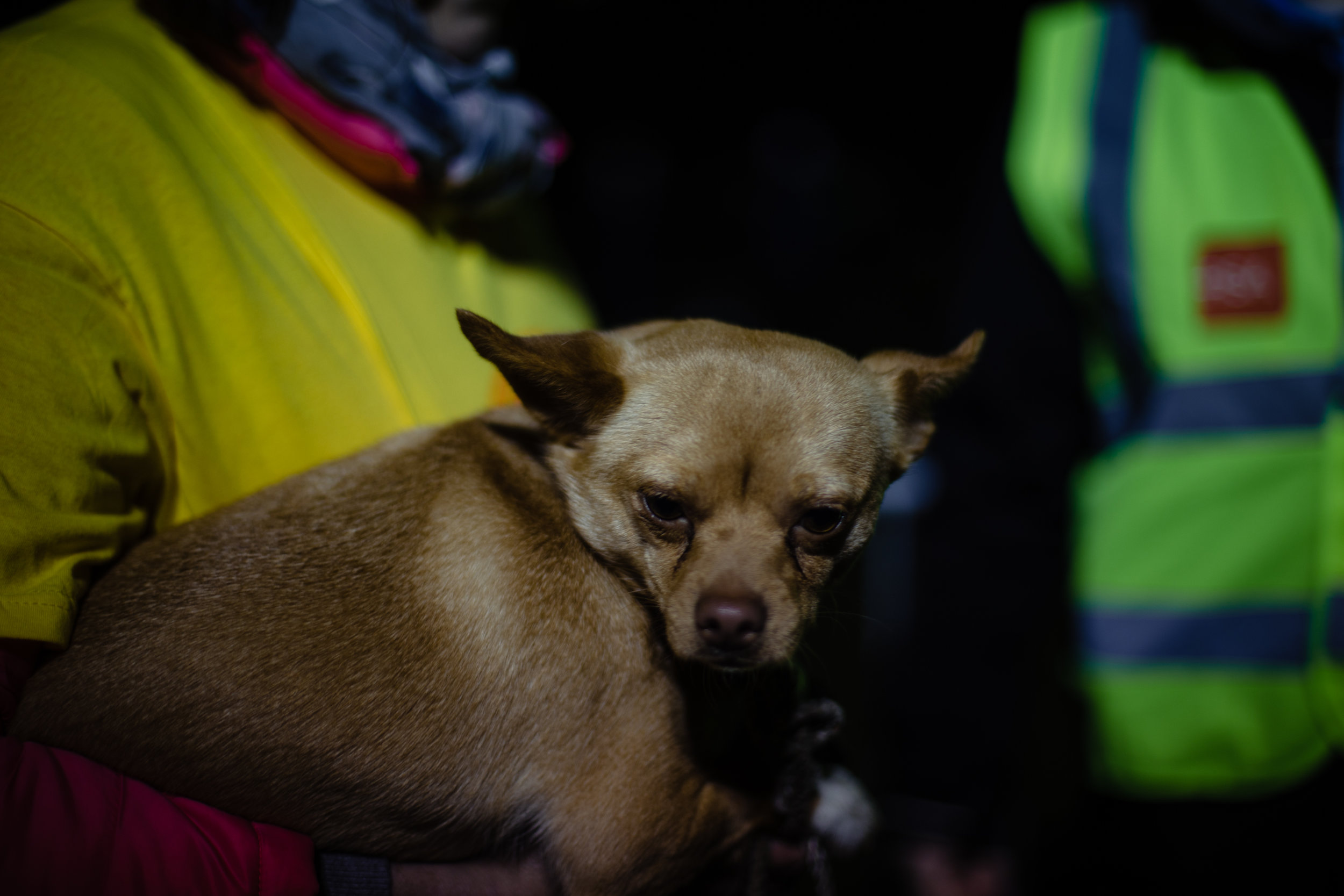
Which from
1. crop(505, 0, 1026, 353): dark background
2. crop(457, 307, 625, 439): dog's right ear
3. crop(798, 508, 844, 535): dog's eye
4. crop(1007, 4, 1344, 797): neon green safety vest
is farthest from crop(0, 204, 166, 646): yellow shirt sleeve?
crop(505, 0, 1026, 353): dark background

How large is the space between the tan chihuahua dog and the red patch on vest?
1.21 meters

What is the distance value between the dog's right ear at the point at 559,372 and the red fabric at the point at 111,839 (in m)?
0.91

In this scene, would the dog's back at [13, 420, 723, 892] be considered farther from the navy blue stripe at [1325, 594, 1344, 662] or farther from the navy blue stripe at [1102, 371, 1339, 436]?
the navy blue stripe at [1325, 594, 1344, 662]

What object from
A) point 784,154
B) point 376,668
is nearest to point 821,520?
point 376,668

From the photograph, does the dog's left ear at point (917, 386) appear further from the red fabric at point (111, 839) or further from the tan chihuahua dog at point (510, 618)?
the red fabric at point (111, 839)

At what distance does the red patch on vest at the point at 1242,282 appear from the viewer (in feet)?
7.27

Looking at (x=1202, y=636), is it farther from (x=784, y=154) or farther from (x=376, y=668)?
(x=784, y=154)

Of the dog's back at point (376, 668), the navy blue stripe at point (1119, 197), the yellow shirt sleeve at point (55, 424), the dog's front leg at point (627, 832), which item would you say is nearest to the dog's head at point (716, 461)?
the dog's back at point (376, 668)

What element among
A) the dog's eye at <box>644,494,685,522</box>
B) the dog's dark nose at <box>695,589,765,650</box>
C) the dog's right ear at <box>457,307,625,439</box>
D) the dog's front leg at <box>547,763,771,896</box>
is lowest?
the dog's front leg at <box>547,763,771,896</box>

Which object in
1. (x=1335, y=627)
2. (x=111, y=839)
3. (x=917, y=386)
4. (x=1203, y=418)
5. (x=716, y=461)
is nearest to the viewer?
(x=111, y=839)

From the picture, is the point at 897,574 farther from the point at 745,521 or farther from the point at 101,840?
the point at 101,840

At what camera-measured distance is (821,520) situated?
5.17ft

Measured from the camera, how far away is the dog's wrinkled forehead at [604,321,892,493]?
151 centimetres

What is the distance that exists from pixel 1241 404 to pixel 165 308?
8.73 ft
